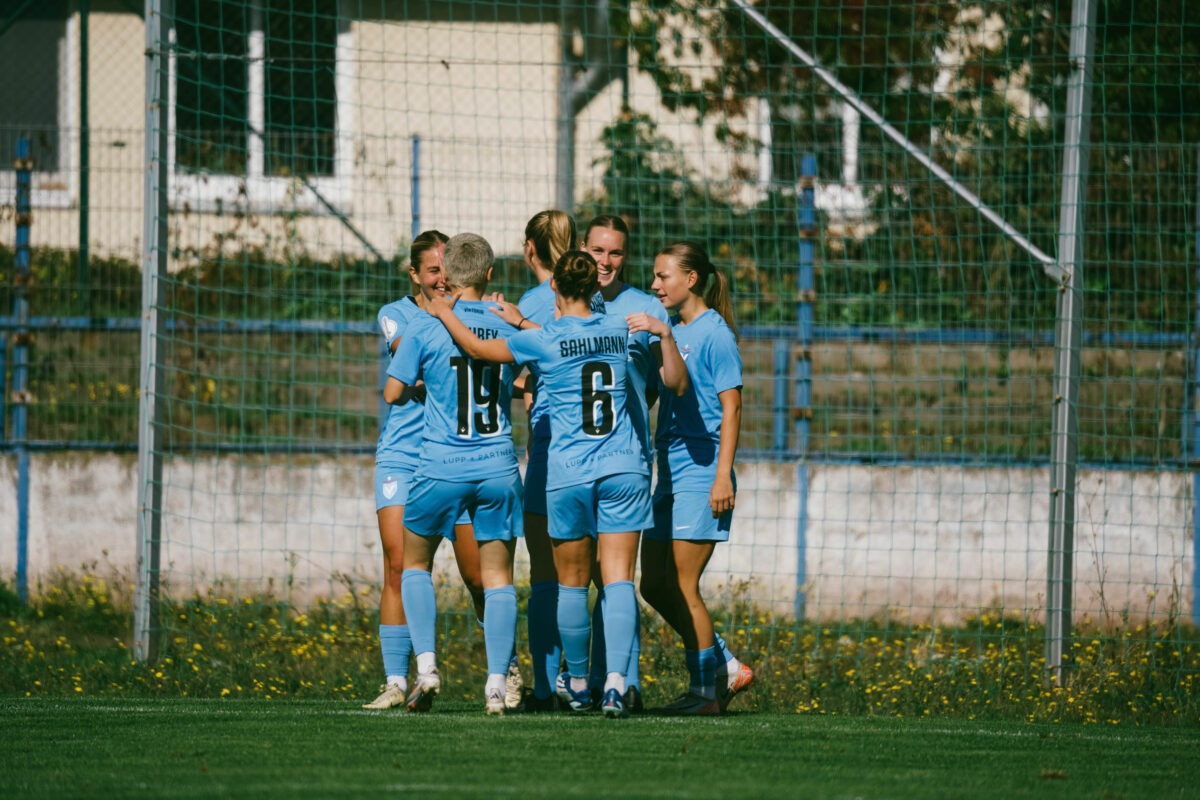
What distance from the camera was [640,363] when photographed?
242 inches

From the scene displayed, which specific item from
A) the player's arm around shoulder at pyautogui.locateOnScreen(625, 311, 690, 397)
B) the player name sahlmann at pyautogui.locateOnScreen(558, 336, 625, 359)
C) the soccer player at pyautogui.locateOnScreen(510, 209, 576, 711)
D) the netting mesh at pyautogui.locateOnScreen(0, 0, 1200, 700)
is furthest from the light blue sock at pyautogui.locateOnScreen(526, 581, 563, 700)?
the netting mesh at pyautogui.locateOnScreen(0, 0, 1200, 700)

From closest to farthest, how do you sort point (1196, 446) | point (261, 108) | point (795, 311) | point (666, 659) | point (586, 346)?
1. point (586, 346)
2. point (666, 659)
3. point (1196, 446)
4. point (795, 311)
5. point (261, 108)

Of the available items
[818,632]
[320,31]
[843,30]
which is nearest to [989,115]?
[843,30]

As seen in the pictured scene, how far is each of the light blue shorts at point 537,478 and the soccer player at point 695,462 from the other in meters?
0.50

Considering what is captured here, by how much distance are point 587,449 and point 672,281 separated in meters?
0.96

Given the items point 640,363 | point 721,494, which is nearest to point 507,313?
point 640,363

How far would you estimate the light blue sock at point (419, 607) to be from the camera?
595 cm

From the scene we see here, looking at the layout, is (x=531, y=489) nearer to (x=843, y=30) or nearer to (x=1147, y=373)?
(x=1147, y=373)

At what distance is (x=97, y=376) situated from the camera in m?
10.4

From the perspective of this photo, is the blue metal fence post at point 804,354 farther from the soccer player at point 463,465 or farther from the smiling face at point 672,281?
the soccer player at point 463,465

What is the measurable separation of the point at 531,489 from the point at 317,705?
1573mm

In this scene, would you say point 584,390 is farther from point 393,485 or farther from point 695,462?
point 393,485

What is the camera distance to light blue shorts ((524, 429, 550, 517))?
6.21 metres

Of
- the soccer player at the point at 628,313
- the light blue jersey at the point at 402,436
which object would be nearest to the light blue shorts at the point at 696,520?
the soccer player at the point at 628,313
